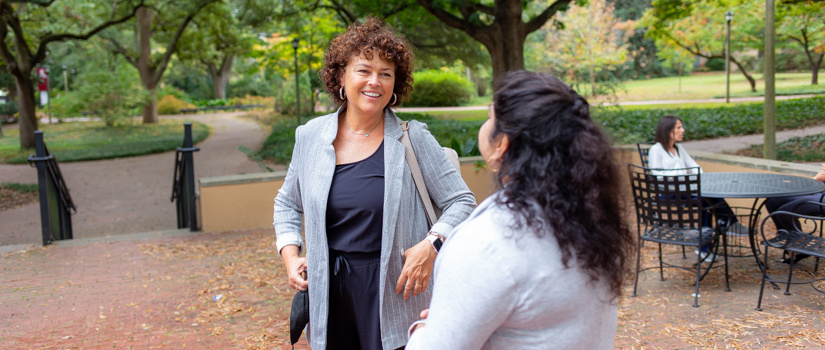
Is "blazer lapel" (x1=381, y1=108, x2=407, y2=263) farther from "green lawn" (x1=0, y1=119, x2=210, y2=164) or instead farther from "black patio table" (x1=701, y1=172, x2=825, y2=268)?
"green lawn" (x1=0, y1=119, x2=210, y2=164)

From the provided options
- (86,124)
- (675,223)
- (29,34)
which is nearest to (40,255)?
(675,223)

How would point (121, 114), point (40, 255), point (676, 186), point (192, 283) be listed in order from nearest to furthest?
point (676, 186) → point (192, 283) → point (40, 255) → point (121, 114)

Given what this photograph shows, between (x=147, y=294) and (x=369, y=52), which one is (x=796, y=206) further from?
(x=147, y=294)

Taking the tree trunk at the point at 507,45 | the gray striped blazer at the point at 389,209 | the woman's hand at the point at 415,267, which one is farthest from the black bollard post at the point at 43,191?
the tree trunk at the point at 507,45

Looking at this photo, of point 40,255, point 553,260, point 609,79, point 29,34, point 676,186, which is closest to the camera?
point 553,260

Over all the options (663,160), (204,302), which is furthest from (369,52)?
(663,160)

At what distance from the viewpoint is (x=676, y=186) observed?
188 inches

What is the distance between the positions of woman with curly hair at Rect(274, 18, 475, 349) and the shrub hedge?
1110 inches

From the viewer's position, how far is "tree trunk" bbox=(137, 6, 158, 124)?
25.8 m

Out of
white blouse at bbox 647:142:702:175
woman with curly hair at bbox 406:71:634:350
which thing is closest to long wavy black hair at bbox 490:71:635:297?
woman with curly hair at bbox 406:71:634:350

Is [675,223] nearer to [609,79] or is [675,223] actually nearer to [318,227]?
[318,227]

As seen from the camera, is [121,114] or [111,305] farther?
[121,114]

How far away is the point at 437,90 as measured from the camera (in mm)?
31125

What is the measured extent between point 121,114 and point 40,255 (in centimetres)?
2021
